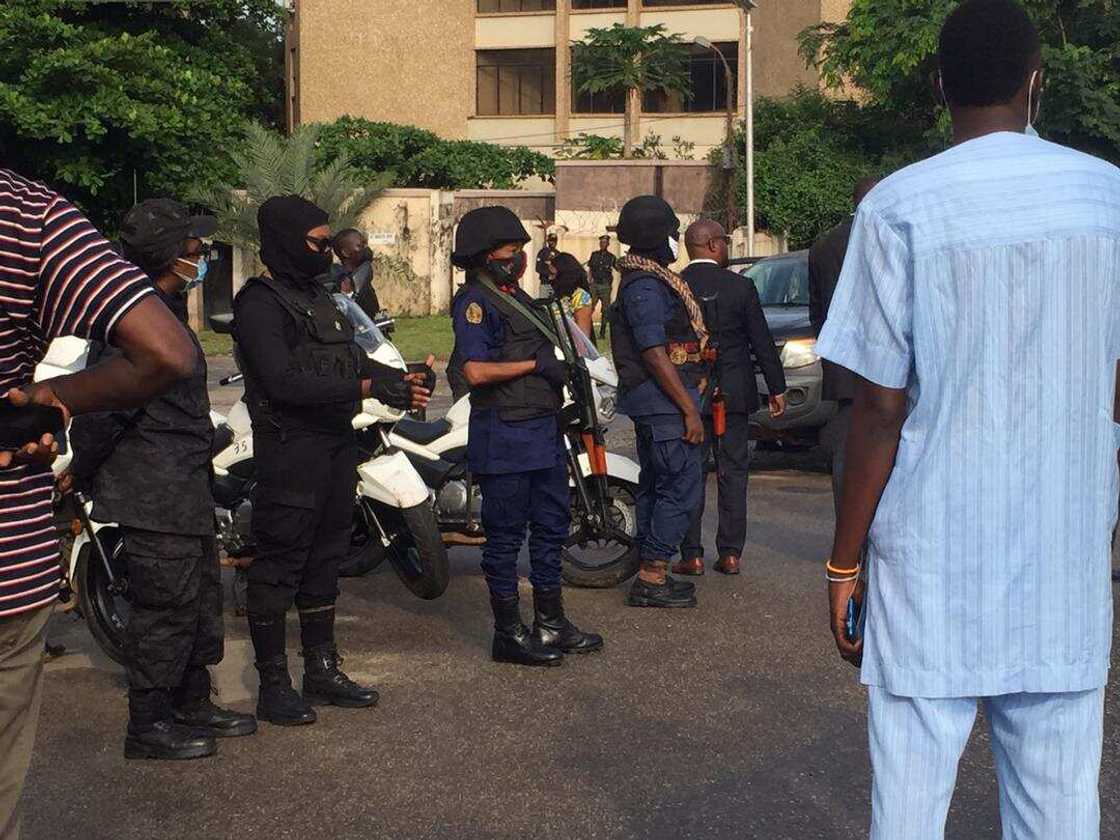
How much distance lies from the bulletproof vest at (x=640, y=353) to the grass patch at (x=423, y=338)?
14903mm

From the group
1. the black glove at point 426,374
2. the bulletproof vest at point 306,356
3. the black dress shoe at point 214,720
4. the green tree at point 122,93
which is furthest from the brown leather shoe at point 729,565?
the green tree at point 122,93

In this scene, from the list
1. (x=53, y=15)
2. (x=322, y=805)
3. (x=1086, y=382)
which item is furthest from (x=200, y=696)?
(x=53, y=15)

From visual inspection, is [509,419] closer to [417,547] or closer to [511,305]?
[511,305]

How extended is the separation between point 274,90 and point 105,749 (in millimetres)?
51477

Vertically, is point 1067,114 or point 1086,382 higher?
point 1067,114

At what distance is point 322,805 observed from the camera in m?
4.98

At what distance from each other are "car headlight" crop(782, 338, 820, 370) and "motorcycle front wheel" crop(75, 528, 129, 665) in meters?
6.80

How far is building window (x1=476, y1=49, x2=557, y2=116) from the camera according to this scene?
51.1 metres

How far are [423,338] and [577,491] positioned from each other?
22315 millimetres

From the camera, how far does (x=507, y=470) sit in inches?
257

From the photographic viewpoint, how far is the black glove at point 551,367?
659 centimetres

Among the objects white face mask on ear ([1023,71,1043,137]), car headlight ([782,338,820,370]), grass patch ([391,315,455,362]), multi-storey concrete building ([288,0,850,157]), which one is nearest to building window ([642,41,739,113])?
multi-storey concrete building ([288,0,850,157])

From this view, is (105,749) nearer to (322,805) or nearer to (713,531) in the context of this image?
(322,805)

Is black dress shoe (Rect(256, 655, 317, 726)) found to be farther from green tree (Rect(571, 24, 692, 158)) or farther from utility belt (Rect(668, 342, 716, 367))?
green tree (Rect(571, 24, 692, 158))
